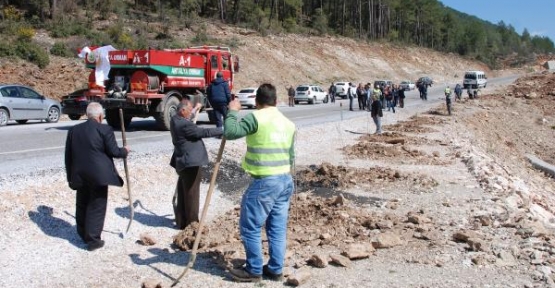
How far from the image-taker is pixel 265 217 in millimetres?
5172

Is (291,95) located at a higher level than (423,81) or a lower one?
lower

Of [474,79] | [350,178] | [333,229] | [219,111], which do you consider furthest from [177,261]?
[474,79]

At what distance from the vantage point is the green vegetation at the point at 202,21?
1428 inches

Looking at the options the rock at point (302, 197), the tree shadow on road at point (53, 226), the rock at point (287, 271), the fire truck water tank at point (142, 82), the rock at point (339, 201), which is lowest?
the rock at point (287, 271)

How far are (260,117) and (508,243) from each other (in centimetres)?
329

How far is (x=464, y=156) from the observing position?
45.3 feet

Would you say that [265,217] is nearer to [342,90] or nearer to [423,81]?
[342,90]

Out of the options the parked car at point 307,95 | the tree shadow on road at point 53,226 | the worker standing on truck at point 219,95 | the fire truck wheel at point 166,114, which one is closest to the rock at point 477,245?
the tree shadow on road at point 53,226

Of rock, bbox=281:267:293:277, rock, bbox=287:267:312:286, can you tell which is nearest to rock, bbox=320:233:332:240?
rock, bbox=281:267:293:277

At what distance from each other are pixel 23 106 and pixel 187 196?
1469cm

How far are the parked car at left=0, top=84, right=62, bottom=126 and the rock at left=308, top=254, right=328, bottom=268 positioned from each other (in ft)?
52.2

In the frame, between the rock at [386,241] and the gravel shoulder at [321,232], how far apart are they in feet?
0.20

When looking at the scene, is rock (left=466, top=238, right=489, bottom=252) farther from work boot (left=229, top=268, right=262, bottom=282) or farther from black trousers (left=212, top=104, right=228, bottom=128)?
black trousers (left=212, top=104, right=228, bottom=128)

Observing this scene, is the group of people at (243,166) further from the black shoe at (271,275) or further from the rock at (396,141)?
the rock at (396,141)
